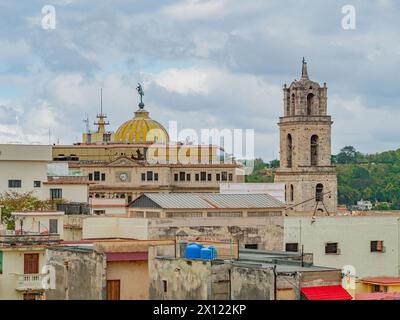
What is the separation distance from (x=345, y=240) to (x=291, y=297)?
26861 mm

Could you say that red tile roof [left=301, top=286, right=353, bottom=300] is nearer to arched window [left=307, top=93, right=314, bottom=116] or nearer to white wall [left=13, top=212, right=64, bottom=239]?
white wall [left=13, top=212, right=64, bottom=239]

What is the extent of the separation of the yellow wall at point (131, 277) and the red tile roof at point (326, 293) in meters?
6.52

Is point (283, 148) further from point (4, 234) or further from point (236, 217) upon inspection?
point (4, 234)

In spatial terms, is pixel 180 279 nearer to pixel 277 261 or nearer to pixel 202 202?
pixel 277 261

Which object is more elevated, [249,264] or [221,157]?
[221,157]

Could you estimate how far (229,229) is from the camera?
52.8 meters

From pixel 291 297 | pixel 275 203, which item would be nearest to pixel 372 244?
pixel 275 203

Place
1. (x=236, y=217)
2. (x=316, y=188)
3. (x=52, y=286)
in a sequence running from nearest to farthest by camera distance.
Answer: (x=52, y=286)
(x=236, y=217)
(x=316, y=188)

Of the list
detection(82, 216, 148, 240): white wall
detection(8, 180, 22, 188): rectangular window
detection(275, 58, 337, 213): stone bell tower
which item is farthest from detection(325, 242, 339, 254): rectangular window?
detection(275, 58, 337, 213): stone bell tower

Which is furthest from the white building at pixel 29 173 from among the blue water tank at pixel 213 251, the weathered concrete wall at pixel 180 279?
the weathered concrete wall at pixel 180 279

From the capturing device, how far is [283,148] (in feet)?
349

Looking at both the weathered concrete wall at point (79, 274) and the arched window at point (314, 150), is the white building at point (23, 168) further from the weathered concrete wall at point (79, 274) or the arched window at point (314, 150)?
the arched window at point (314, 150)
